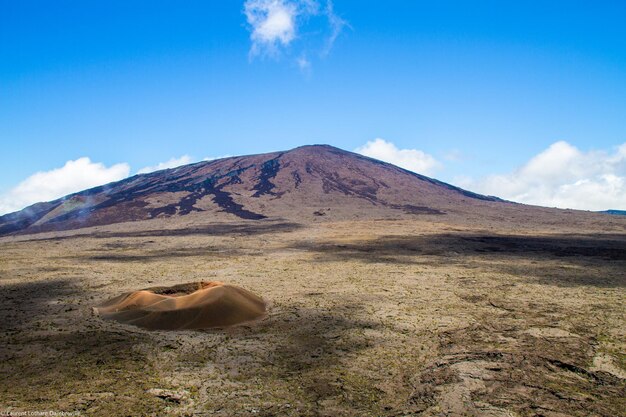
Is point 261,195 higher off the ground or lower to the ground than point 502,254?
higher

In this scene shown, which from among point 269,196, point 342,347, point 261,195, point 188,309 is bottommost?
point 342,347

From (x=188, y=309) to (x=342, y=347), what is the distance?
3988 mm

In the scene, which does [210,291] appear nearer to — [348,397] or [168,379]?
[168,379]

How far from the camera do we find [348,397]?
5.28m


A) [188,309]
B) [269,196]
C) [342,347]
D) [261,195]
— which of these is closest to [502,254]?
[342,347]

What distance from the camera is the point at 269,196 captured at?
6222cm

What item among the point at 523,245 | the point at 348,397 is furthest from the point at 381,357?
the point at 523,245

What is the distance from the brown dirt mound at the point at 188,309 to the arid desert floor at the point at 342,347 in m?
0.38

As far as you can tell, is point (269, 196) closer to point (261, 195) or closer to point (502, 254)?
point (261, 195)

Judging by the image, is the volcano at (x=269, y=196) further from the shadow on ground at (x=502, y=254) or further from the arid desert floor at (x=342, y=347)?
the arid desert floor at (x=342, y=347)

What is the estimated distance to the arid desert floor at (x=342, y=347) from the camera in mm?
5168

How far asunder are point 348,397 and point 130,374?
11.6ft

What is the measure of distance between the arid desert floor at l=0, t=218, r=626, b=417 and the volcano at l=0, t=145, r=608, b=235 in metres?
30.8

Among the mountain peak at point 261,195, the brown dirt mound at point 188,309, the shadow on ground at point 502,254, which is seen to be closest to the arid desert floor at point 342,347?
the shadow on ground at point 502,254
